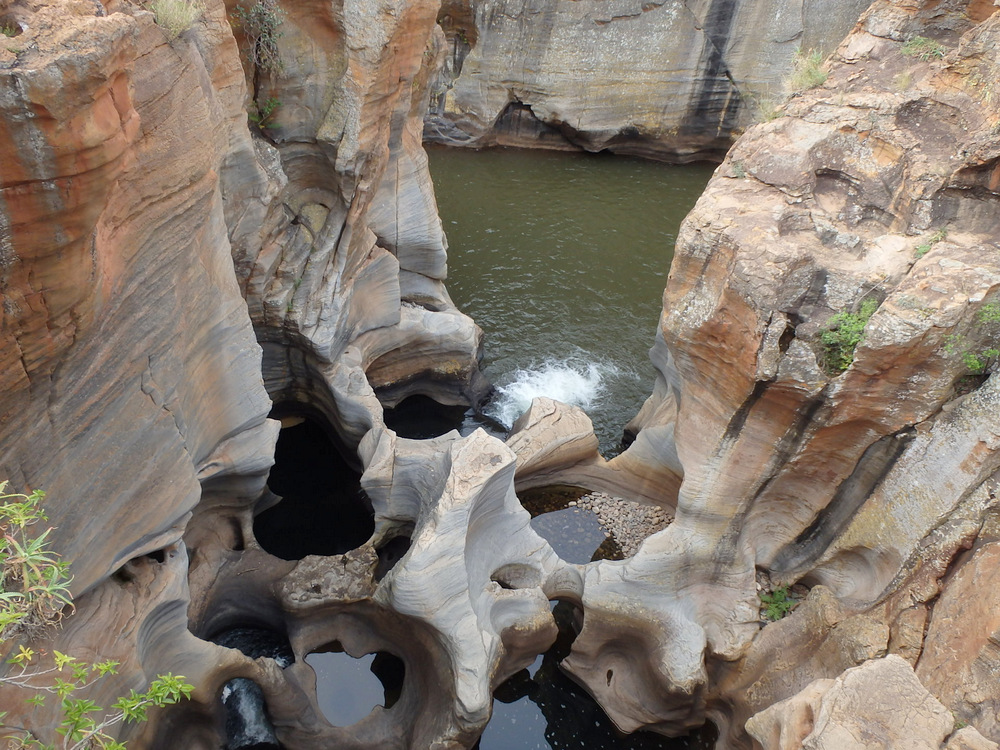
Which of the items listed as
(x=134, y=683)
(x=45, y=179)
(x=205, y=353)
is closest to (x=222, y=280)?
(x=205, y=353)

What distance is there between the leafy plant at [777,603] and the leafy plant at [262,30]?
9.62 metres

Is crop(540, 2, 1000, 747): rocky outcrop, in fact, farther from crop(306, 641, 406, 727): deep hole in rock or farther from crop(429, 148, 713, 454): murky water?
crop(429, 148, 713, 454): murky water

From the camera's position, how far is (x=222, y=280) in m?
8.22

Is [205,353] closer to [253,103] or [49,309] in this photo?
[49,309]

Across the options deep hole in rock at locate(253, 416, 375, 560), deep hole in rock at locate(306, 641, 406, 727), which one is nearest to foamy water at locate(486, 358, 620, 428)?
deep hole in rock at locate(253, 416, 375, 560)

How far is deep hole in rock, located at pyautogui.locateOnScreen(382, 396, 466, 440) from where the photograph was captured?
1381cm

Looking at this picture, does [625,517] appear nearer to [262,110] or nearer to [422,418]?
[422,418]

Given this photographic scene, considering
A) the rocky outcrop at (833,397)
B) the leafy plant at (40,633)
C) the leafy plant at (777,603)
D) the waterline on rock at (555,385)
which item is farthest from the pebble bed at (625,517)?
the leafy plant at (40,633)

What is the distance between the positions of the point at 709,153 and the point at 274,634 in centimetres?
2088

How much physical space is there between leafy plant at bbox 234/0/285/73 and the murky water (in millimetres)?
6854

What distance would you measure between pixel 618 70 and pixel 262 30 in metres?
15.9

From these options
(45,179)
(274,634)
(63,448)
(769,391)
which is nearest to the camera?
(45,179)

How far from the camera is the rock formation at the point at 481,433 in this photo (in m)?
5.67

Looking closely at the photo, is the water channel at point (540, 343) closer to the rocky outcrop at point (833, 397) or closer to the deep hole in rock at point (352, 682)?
the deep hole in rock at point (352, 682)
